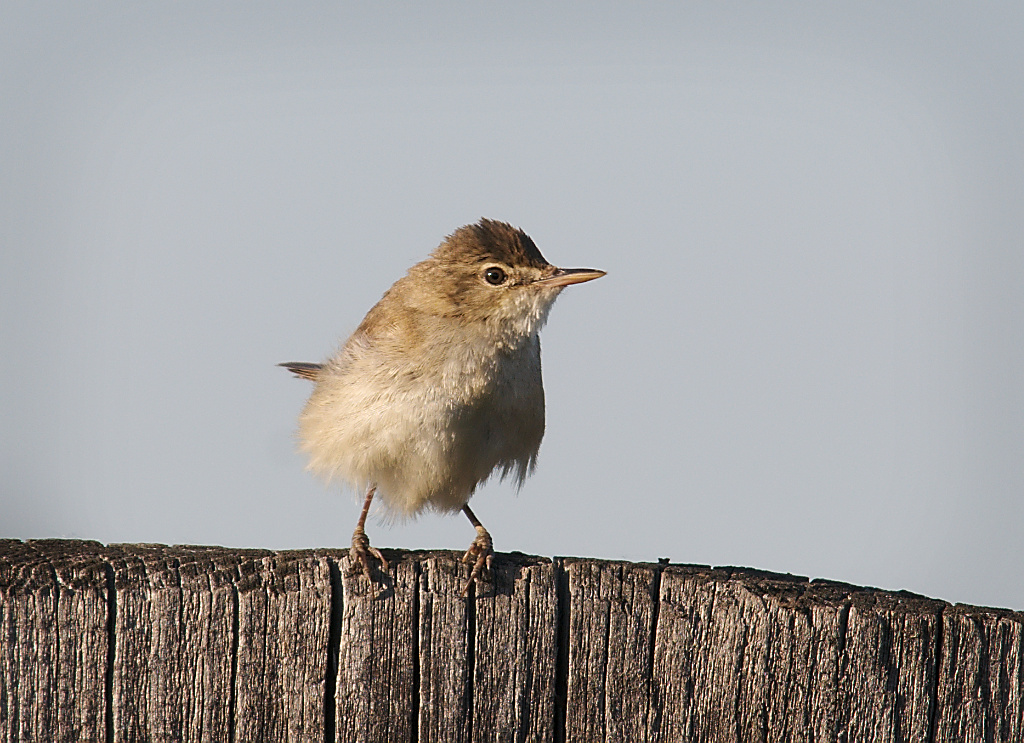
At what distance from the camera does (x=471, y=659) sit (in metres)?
3.03

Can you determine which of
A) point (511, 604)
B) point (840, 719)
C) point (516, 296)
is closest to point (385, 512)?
point (516, 296)

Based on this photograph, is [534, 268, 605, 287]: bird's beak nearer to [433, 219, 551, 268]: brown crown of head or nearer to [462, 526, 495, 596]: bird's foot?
[433, 219, 551, 268]: brown crown of head

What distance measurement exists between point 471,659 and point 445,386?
2143 millimetres

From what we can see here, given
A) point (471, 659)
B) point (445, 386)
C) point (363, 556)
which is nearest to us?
point (471, 659)

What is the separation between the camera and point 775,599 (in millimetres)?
3150

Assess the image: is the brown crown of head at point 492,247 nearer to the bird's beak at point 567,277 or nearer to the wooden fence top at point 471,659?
the bird's beak at point 567,277

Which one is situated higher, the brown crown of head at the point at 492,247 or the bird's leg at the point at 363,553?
the brown crown of head at the point at 492,247

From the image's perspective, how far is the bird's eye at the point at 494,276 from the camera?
5652mm

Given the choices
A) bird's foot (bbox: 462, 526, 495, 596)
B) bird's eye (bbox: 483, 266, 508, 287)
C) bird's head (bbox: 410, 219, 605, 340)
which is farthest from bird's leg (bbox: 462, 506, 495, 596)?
bird's eye (bbox: 483, 266, 508, 287)

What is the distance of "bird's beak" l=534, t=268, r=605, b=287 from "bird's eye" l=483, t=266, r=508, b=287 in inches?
7.3

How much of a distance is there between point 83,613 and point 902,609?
234 cm

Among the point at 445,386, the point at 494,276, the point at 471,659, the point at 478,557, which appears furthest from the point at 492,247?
the point at 471,659

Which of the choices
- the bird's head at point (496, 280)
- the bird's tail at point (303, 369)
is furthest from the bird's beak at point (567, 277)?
the bird's tail at point (303, 369)

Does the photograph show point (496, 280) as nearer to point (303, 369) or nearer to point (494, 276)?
point (494, 276)
